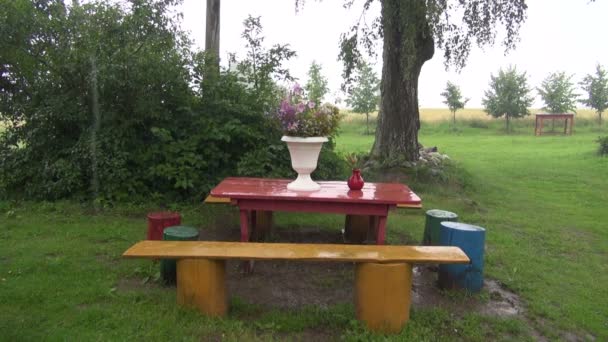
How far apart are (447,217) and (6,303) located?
385 centimetres

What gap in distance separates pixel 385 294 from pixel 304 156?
57.1 inches

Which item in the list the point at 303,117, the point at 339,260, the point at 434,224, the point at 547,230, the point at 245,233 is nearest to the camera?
the point at 339,260

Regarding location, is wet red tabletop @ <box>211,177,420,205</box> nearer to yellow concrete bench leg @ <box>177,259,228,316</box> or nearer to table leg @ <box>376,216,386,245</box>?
table leg @ <box>376,216,386,245</box>

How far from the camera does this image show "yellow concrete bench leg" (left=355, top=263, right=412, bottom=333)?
10.1 feet

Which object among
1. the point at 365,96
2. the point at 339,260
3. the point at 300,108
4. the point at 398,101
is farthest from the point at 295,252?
the point at 365,96

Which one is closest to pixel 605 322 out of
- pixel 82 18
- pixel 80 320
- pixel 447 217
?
pixel 447 217

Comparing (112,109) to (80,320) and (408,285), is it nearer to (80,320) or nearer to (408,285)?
(80,320)

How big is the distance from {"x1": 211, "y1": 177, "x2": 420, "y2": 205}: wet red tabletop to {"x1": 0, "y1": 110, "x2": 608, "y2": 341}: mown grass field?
84cm

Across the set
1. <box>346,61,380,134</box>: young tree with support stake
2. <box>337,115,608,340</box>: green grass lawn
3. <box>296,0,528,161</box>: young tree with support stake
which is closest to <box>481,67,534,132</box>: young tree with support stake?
<box>346,61,380,134</box>: young tree with support stake

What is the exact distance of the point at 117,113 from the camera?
6.78m

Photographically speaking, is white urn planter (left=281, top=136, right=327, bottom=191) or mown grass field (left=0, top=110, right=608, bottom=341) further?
white urn planter (left=281, top=136, right=327, bottom=191)

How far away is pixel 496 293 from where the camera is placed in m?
3.86

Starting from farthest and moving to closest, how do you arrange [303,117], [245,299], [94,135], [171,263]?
[94,135]
[303,117]
[171,263]
[245,299]

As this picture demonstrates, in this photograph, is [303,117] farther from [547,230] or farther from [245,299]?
[547,230]
